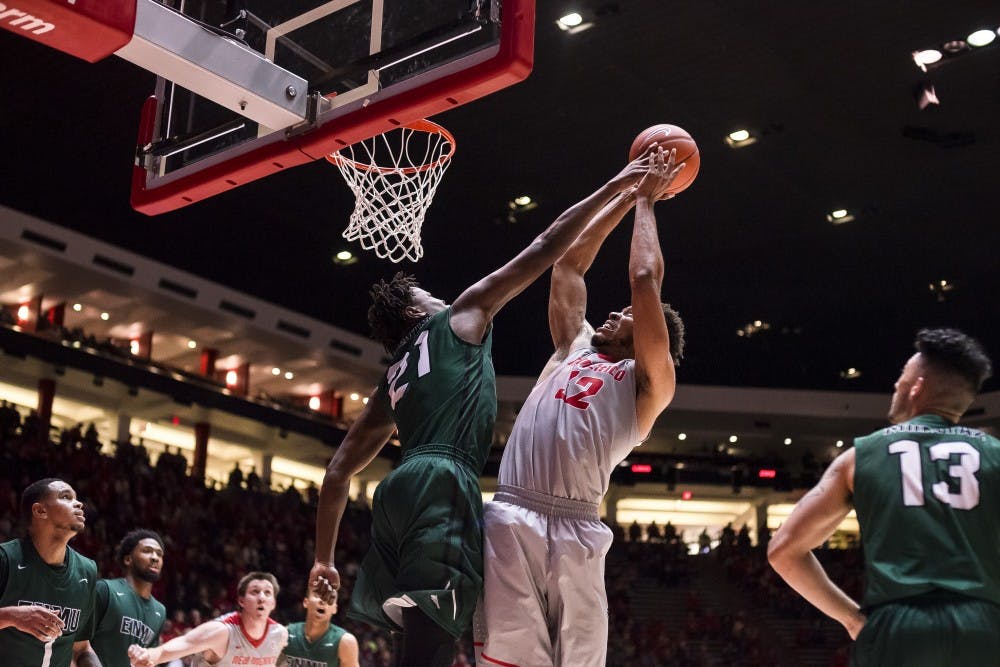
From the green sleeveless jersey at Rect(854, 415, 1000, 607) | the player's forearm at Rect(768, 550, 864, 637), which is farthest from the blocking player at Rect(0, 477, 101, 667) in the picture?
the green sleeveless jersey at Rect(854, 415, 1000, 607)

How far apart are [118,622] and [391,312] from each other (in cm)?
333

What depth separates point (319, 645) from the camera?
7.33 meters

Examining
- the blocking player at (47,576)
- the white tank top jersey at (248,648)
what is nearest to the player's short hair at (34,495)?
the blocking player at (47,576)

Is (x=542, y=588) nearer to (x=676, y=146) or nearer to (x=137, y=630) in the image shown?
(x=676, y=146)

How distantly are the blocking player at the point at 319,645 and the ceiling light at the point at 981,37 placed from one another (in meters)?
9.79

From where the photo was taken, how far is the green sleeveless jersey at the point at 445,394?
4031 mm

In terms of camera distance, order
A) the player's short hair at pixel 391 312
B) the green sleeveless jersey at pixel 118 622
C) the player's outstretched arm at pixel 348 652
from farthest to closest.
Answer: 1. the player's outstretched arm at pixel 348 652
2. the green sleeveless jersey at pixel 118 622
3. the player's short hair at pixel 391 312

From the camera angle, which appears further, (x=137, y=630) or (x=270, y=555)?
(x=270, y=555)

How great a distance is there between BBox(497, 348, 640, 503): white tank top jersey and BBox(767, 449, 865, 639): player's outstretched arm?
37.9 inches

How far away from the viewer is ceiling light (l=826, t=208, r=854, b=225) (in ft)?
57.0

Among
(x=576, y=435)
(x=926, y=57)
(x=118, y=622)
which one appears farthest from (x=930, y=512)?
(x=926, y=57)

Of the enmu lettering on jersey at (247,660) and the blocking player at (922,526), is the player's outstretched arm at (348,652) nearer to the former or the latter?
the enmu lettering on jersey at (247,660)

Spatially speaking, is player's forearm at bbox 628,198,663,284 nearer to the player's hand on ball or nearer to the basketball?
the basketball

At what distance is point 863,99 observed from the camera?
14344 millimetres
